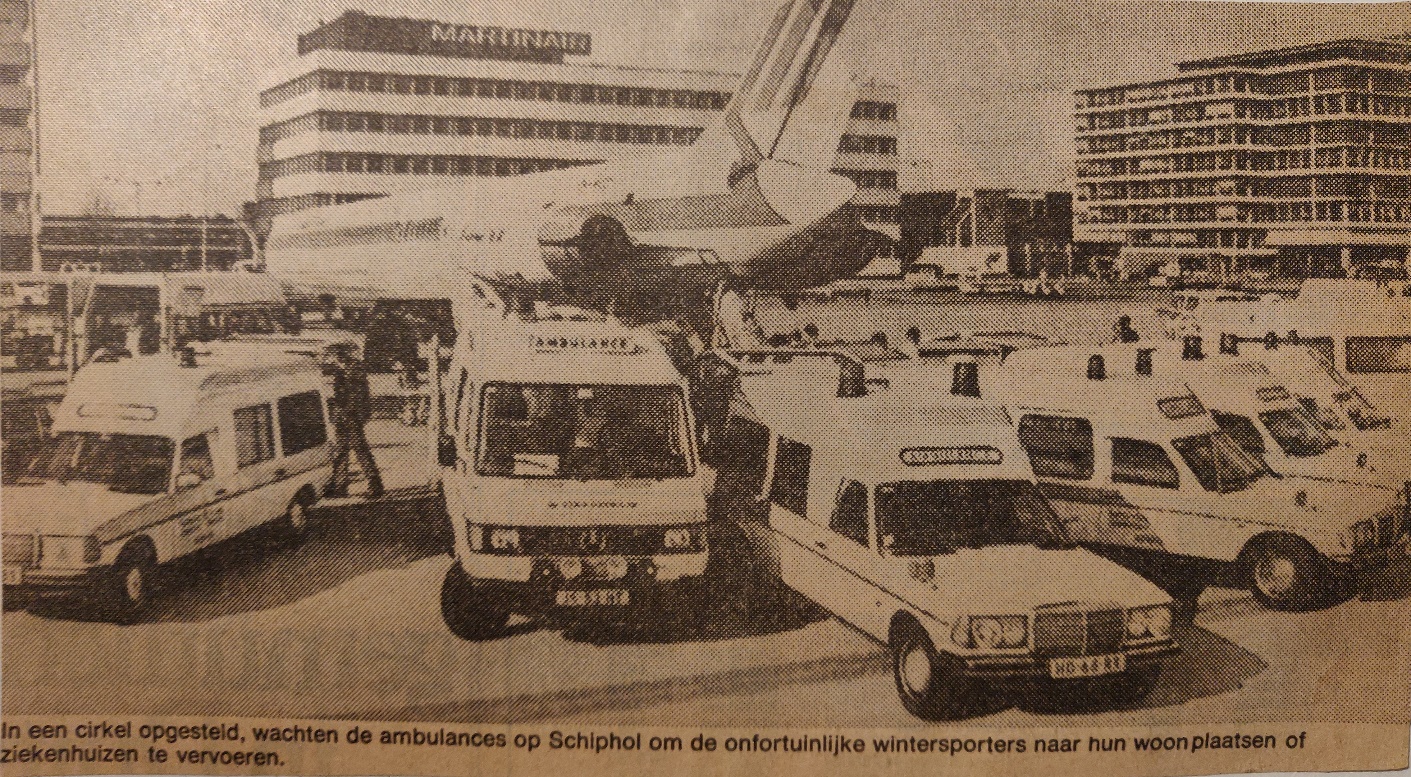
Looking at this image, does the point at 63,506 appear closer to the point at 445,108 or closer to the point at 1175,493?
the point at 445,108

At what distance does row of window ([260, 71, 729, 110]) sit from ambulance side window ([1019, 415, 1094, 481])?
1227 mm

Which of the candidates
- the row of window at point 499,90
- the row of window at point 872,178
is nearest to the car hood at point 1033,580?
the row of window at point 872,178

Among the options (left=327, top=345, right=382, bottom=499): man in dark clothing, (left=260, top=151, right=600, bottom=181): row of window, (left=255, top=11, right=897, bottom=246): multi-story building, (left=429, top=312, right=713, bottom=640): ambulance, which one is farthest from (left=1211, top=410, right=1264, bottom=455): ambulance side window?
(left=327, top=345, right=382, bottom=499): man in dark clothing

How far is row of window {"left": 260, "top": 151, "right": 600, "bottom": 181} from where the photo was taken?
8.48 ft

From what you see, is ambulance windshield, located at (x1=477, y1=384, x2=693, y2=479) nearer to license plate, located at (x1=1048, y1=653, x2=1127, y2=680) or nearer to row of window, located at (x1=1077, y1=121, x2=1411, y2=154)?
license plate, located at (x1=1048, y1=653, x2=1127, y2=680)

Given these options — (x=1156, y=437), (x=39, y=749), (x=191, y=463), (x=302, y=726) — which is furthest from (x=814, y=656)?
(x=39, y=749)

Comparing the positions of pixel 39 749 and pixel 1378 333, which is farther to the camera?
pixel 1378 333

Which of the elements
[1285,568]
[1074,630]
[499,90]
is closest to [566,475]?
[499,90]

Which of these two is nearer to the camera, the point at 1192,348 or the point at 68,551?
the point at 68,551

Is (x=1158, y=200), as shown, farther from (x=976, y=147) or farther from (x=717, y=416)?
(x=717, y=416)

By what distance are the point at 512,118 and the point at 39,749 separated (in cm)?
209

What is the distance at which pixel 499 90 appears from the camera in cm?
262

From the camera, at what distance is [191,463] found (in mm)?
2531

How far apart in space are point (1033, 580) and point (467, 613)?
1497 millimetres
